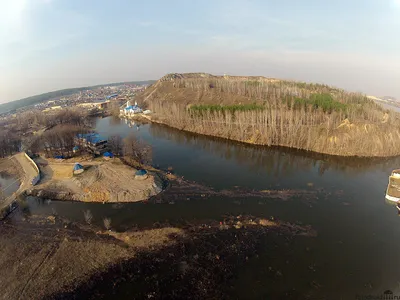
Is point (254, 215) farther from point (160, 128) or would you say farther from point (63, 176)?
point (160, 128)

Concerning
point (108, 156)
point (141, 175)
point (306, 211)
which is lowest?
point (306, 211)

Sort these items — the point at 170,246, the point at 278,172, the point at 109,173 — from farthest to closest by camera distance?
the point at 278,172 → the point at 109,173 → the point at 170,246

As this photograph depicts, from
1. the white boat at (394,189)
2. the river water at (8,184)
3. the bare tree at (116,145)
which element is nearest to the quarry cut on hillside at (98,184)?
the river water at (8,184)

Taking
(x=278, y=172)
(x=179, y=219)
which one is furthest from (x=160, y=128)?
(x=179, y=219)

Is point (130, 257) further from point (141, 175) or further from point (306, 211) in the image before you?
point (306, 211)

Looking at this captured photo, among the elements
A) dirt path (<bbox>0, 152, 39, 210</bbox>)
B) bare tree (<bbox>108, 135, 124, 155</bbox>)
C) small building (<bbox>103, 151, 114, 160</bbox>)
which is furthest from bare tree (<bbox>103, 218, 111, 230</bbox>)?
bare tree (<bbox>108, 135, 124, 155</bbox>)

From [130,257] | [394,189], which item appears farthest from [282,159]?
[130,257]

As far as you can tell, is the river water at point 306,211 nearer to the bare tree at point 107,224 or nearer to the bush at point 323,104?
the bare tree at point 107,224
